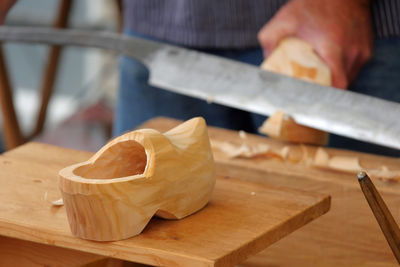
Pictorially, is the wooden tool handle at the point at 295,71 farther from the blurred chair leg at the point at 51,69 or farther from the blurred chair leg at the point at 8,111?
the blurred chair leg at the point at 51,69

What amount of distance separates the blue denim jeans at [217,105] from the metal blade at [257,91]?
0.19 metres

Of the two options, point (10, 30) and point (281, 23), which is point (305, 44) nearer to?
point (281, 23)

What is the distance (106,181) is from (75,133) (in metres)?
2.06

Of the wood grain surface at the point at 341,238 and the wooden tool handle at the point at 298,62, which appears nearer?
the wood grain surface at the point at 341,238

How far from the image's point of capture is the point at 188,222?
60cm

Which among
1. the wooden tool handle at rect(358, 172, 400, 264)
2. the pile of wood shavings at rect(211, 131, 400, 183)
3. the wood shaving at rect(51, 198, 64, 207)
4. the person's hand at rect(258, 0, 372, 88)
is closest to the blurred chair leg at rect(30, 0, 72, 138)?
the person's hand at rect(258, 0, 372, 88)

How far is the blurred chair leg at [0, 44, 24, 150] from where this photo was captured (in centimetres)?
123

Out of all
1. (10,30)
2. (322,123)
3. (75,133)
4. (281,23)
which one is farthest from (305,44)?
(75,133)

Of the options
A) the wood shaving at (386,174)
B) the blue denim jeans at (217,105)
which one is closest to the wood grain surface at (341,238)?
the wood shaving at (386,174)

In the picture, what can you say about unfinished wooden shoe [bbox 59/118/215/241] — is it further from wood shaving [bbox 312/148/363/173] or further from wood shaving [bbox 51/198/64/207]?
wood shaving [bbox 312/148/363/173]

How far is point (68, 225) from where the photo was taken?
1.89 feet

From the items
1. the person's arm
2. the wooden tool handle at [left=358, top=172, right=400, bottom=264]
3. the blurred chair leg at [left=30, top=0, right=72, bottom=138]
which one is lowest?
the blurred chair leg at [left=30, top=0, right=72, bottom=138]

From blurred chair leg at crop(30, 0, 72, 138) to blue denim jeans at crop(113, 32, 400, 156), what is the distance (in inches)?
14.3

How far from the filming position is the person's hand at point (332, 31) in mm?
956
